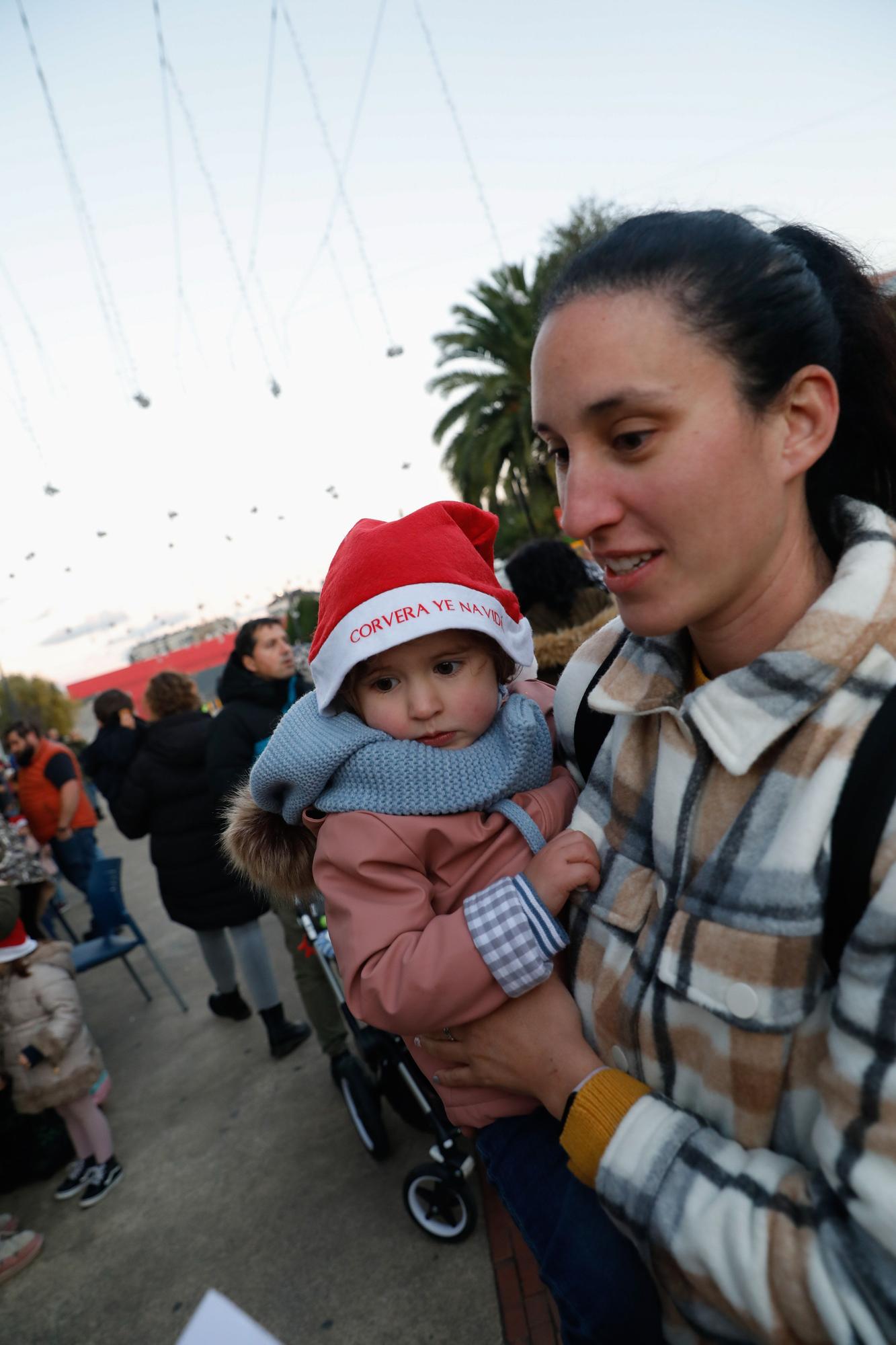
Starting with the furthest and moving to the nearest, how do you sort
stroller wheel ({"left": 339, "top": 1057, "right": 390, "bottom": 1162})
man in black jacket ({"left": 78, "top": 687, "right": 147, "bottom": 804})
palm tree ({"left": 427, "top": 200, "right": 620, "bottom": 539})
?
palm tree ({"left": 427, "top": 200, "right": 620, "bottom": 539}) < man in black jacket ({"left": 78, "top": 687, "right": 147, "bottom": 804}) < stroller wheel ({"left": 339, "top": 1057, "right": 390, "bottom": 1162})

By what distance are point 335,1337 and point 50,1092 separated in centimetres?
186

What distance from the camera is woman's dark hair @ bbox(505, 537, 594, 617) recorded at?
12.0 ft

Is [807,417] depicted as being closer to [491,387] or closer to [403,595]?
[403,595]

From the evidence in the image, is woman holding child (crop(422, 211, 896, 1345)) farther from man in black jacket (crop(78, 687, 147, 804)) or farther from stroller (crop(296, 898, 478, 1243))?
man in black jacket (crop(78, 687, 147, 804))

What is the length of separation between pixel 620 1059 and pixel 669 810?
410 millimetres

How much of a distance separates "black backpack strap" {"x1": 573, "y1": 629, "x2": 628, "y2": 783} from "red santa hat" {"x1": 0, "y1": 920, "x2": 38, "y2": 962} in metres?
3.45

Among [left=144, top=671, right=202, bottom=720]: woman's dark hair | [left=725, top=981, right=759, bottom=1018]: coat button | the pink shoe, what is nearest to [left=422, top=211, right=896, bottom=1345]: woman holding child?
[left=725, top=981, right=759, bottom=1018]: coat button

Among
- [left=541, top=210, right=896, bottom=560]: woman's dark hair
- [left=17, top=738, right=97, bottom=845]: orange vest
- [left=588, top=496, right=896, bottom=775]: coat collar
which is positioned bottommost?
[left=17, top=738, right=97, bottom=845]: orange vest

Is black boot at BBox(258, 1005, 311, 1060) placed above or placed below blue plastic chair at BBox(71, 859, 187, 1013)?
below

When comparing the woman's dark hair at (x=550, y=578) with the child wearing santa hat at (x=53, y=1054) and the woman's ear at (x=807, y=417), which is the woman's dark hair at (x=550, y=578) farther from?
the child wearing santa hat at (x=53, y=1054)

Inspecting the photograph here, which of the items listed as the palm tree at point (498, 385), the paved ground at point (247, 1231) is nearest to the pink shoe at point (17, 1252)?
the paved ground at point (247, 1231)

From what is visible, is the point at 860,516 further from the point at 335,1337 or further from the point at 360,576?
the point at 335,1337

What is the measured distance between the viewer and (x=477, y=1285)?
2.84 metres

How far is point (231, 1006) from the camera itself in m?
5.39
